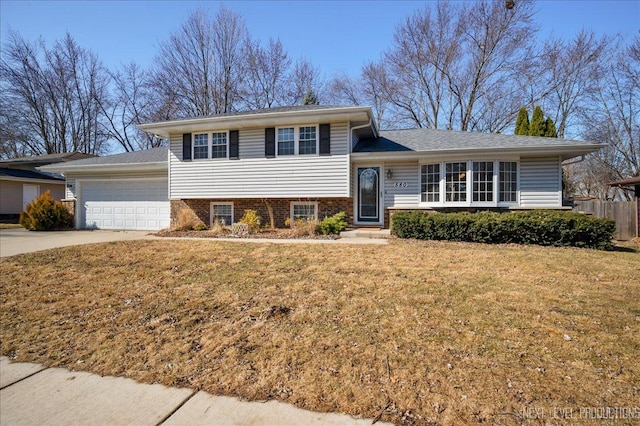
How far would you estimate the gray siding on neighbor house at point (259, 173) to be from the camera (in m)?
11.4

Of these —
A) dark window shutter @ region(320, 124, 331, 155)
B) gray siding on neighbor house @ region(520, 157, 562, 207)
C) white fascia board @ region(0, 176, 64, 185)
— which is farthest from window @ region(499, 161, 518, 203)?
white fascia board @ region(0, 176, 64, 185)

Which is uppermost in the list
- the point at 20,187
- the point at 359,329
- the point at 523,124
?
the point at 523,124

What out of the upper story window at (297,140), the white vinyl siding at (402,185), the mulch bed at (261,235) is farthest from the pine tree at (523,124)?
the mulch bed at (261,235)

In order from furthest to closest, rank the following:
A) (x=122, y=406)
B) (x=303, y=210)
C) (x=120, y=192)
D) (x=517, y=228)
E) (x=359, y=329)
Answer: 1. (x=120, y=192)
2. (x=303, y=210)
3. (x=517, y=228)
4. (x=359, y=329)
5. (x=122, y=406)

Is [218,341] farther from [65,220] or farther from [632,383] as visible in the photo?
[65,220]

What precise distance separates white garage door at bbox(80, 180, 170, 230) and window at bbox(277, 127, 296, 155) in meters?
5.73

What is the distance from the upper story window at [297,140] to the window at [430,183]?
162 inches

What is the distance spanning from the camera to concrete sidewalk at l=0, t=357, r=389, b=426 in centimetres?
224

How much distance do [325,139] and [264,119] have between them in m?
2.34

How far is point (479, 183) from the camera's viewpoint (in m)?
11.1

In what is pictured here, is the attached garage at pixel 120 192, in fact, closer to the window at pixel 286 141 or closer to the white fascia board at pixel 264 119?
the white fascia board at pixel 264 119

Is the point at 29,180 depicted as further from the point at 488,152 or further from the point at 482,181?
the point at 488,152

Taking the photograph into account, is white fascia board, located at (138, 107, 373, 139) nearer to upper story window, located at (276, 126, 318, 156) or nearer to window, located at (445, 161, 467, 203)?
upper story window, located at (276, 126, 318, 156)

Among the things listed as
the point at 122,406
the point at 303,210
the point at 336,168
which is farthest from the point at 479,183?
the point at 122,406
